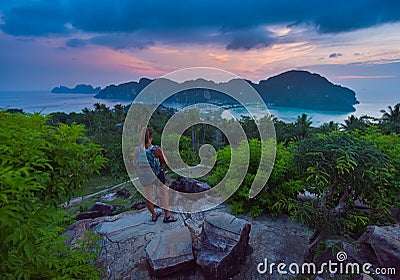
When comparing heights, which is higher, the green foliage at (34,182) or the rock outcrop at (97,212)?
the green foliage at (34,182)

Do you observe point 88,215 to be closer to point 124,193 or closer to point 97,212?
point 97,212

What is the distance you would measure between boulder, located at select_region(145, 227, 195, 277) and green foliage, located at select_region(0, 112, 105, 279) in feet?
4.49

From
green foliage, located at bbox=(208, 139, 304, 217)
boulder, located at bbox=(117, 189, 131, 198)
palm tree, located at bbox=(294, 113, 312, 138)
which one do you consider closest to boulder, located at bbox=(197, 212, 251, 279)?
green foliage, located at bbox=(208, 139, 304, 217)

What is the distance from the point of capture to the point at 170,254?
3.43m

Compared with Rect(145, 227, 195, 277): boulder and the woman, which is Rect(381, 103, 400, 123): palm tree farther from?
Rect(145, 227, 195, 277): boulder

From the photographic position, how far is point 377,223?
12.4 feet

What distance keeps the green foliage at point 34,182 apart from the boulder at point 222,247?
1.64 meters

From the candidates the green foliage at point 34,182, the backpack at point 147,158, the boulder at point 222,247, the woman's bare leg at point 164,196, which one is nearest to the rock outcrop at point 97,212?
the woman's bare leg at point 164,196

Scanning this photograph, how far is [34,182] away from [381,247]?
3907 millimetres

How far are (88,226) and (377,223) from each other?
5.31m

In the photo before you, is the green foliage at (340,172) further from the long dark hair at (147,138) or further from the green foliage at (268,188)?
the long dark hair at (147,138)

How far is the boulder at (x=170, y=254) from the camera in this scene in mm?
3324

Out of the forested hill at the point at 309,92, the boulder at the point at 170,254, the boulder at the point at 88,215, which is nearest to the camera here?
the boulder at the point at 170,254

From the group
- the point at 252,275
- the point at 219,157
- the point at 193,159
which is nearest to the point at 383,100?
the point at 193,159
